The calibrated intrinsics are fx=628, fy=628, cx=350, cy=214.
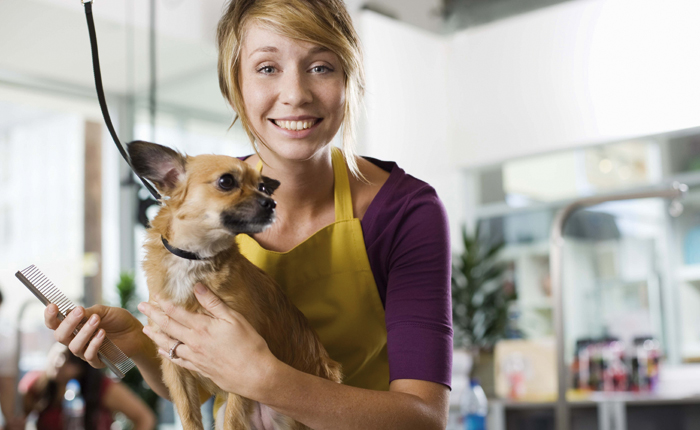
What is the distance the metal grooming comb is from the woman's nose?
522 mm

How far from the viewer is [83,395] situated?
400 centimetres

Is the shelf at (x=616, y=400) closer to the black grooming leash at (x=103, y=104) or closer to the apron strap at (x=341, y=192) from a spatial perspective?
the apron strap at (x=341, y=192)

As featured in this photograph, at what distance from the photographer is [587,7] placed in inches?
250

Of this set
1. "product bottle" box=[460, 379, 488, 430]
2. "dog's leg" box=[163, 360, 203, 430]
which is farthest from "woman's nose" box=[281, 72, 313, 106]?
"product bottle" box=[460, 379, 488, 430]

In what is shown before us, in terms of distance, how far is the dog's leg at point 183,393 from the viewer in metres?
1.10

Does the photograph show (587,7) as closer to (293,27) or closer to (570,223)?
(570,223)

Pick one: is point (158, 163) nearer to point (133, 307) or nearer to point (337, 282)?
point (337, 282)

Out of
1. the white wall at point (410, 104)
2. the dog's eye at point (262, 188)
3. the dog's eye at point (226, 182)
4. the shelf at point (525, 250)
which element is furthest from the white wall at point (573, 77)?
the dog's eye at point (226, 182)

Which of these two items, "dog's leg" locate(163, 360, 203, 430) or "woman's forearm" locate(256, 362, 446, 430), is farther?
"dog's leg" locate(163, 360, 203, 430)

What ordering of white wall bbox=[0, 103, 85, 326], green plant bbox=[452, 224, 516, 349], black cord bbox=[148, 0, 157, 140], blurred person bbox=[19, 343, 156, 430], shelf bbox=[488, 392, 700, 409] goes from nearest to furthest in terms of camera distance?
blurred person bbox=[19, 343, 156, 430], shelf bbox=[488, 392, 700, 409], white wall bbox=[0, 103, 85, 326], black cord bbox=[148, 0, 157, 140], green plant bbox=[452, 224, 516, 349]

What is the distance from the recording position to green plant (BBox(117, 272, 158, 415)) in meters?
4.86

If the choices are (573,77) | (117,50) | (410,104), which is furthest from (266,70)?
(410,104)

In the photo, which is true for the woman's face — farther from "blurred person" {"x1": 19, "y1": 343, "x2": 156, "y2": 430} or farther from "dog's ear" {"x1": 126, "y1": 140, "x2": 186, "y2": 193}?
"blurred person" {"x1": 19, "y1": 343, "x2": 156, "y2": 430}

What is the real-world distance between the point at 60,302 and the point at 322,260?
0.49m
